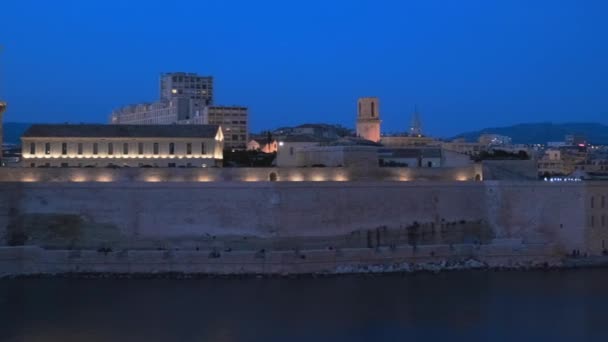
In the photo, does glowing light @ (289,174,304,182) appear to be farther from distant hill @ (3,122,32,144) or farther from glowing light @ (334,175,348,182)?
distant hill @ (3,122,32,144)

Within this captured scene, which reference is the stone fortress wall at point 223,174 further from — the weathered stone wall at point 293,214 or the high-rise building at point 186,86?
the high-rise building at point 186,86

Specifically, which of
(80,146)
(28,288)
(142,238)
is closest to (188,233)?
(142,238)

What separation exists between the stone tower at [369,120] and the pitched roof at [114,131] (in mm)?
20549

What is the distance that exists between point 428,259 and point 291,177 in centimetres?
594

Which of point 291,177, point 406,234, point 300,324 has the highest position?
point 291,177

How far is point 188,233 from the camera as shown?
82.7ft

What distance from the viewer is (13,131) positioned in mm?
93062

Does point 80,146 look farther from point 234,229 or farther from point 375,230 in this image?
point 375,230

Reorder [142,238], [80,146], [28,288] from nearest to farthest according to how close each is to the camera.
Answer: [28,288] → [142,238] → [80,146]

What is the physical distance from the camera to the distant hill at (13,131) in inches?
3411

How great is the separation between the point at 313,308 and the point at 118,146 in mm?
13038

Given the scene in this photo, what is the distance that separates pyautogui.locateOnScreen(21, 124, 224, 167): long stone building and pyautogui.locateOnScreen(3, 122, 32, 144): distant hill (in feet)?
193

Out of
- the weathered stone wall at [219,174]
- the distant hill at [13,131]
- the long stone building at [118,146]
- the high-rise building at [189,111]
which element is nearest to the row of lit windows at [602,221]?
the weathered stone wall at [219,174]

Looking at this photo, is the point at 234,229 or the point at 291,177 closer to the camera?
the point at 234,229
